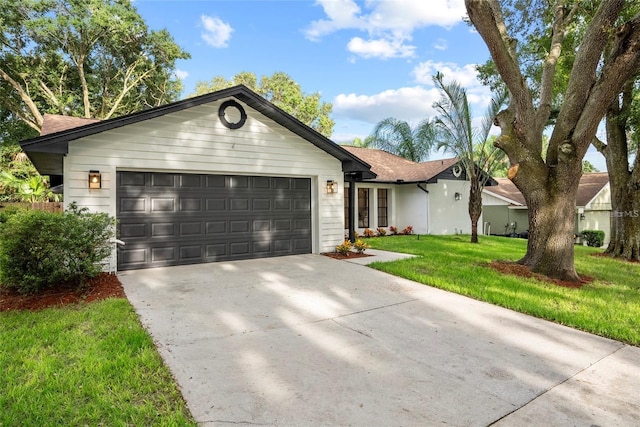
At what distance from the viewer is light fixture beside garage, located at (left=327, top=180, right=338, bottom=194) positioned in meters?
9.16

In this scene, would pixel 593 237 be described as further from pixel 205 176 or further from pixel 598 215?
pixel 205 176

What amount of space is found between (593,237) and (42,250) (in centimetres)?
2269

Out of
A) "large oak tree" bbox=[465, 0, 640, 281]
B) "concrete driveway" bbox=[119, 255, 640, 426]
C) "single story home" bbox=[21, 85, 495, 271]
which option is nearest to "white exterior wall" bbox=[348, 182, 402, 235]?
"single story home" bbox=[21, 85, 495, 271]

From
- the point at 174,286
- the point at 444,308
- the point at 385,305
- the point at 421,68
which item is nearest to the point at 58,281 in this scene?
the point at 174,286

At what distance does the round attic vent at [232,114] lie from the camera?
7.61 metres

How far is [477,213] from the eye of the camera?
467 inches

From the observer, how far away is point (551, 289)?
19.1 feet

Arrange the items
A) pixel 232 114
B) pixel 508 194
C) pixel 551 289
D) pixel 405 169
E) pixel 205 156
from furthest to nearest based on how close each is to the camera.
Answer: pixel 508 194 → pixel 405 169 → pixel 232 114 → pixel 205 156 → pixel 551 289

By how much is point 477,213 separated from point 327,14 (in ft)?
29.0

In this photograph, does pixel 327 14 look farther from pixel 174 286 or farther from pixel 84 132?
pixel 174 286

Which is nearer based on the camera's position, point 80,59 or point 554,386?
point 554,386

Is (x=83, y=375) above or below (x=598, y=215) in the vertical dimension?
below

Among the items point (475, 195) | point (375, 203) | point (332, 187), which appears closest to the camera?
point (332, 187)

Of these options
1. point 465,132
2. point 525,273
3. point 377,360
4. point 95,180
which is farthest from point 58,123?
point 465,132
